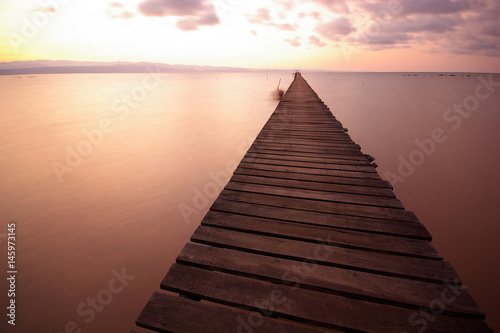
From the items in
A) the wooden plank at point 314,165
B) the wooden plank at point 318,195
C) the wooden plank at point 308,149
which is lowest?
the wooden plank at point 318,195

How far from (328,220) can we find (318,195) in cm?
65

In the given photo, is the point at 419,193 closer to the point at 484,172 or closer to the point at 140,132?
the point at 484,172

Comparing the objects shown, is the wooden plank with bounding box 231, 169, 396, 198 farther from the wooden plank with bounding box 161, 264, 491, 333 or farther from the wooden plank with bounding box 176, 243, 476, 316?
the wooden plank with bounding box 161, 264, 491, 333

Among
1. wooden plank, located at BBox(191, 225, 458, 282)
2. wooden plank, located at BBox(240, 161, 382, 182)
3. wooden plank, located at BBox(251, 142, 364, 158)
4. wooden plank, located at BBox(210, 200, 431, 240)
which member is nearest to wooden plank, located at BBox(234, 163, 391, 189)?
wooden plank, located at BBox(240, 161, 382, 182)

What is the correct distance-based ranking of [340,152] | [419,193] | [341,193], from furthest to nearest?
[419,193] < [340,152] < [341,193]

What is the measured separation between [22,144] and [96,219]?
37.3ft

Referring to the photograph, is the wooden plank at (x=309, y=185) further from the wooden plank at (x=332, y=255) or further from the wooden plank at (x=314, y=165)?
the wooden plank at (x=332, y=255)

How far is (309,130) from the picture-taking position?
7.36 meters

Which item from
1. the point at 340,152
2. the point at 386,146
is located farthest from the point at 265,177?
the point at 386,146

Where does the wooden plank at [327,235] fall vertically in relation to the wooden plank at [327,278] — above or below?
above

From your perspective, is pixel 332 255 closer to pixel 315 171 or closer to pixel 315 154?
pixel 315 171

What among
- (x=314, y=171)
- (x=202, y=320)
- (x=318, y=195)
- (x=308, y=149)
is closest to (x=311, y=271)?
(x=202, y=320)

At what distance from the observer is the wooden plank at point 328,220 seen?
2.70m

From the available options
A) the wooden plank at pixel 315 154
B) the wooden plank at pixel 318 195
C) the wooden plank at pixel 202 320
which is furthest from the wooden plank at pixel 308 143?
the wooden plank at pixel 202 320
